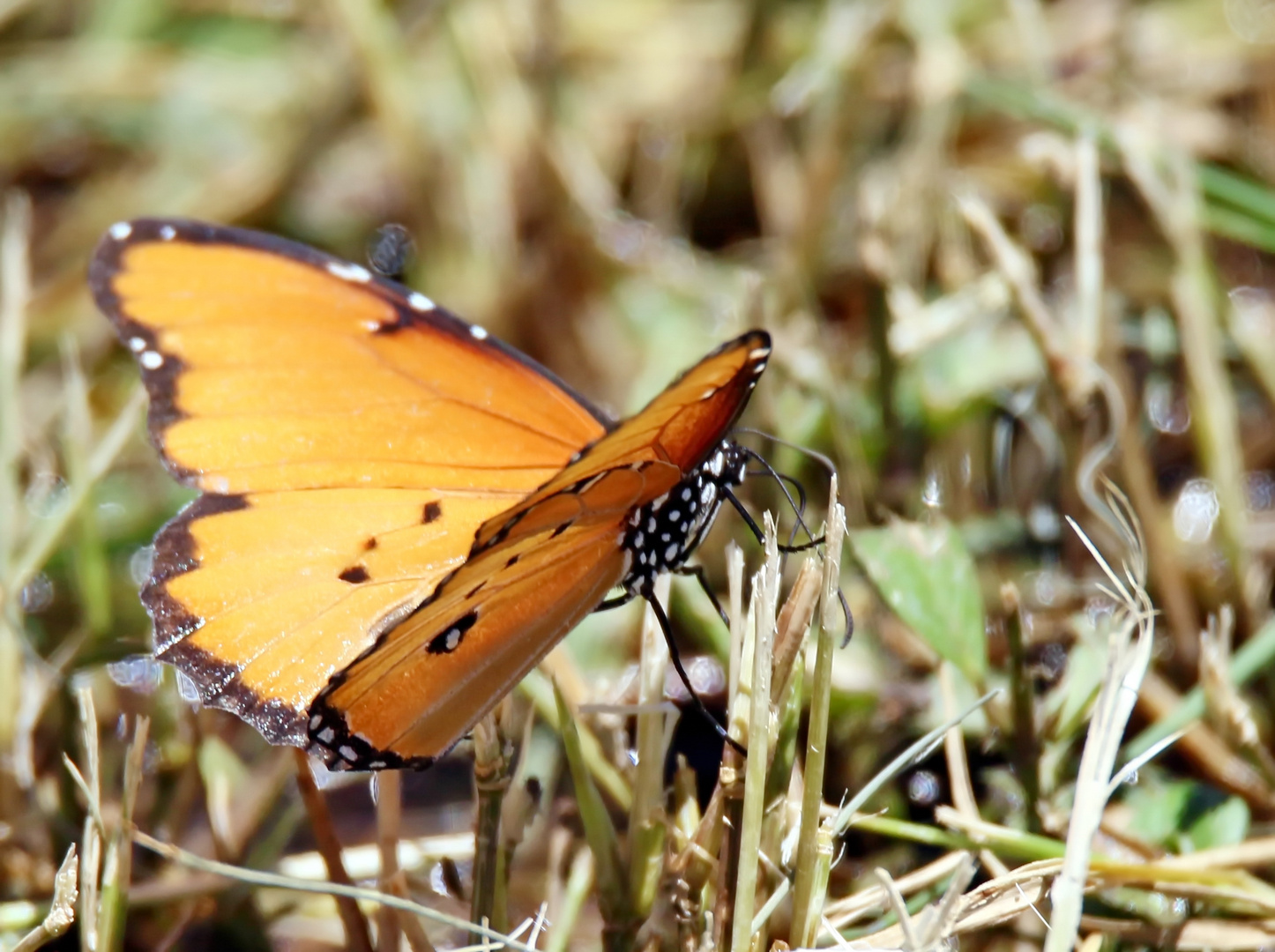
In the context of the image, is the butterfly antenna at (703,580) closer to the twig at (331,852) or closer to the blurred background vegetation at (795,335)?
the blurred background vegetation at (795,335)

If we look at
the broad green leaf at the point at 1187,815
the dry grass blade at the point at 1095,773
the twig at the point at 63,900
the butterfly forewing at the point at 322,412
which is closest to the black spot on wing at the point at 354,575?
the butterfly forewing at the point at 322,412

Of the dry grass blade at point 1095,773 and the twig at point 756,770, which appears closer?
the dry grass blade at point 1095,773

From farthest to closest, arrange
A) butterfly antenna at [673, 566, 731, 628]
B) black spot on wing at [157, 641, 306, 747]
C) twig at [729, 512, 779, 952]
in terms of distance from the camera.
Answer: butterfly antenna at [673, 566, 731, 628] → black spot on wing at [157, 641, 306, 747] → twig at [729, 512, 779, 952]

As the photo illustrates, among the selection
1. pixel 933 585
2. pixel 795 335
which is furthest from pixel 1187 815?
pixel 795 335

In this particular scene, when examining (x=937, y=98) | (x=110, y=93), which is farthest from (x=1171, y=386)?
(x=110, y=93)

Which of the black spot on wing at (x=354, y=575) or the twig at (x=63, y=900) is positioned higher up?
the black spot on wing at (x=354, y=575)

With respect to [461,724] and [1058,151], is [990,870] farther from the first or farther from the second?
[1058,151]

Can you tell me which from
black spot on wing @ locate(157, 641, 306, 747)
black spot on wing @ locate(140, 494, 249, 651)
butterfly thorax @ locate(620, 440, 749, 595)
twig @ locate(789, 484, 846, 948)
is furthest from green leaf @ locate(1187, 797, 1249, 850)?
black spot on wing @ locate(140, 494, 249, 651)

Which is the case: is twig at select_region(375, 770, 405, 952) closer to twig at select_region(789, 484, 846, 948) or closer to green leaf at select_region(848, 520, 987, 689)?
twig at select_region(789, 484, 846, 948)

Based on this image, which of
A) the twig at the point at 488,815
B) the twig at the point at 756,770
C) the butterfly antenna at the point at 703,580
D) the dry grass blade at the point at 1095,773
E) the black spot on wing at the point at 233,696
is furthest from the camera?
the butterfly antenna at the point at 703,580
